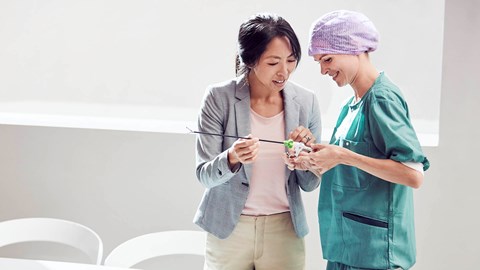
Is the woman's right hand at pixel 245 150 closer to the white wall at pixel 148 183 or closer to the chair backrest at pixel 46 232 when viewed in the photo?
the chair backrest at pixel 46 232

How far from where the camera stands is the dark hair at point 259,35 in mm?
1838

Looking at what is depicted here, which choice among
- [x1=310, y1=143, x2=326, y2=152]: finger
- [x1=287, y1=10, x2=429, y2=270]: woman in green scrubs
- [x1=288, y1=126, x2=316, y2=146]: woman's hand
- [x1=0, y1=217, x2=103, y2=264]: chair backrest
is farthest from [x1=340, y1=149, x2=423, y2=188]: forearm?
[x1=0, y1=217, x2=103, y2=264]: chair backrest

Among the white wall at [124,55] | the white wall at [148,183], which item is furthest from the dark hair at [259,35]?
the white wall at [124,55]

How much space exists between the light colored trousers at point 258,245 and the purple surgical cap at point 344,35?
0.59 meters

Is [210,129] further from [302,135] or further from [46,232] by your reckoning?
[46,232]

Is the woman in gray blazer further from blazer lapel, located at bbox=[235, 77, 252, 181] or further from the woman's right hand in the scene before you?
the woman's right hand

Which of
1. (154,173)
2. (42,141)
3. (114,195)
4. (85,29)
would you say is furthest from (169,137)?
(85,29)

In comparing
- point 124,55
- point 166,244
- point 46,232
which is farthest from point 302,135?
point 124,55

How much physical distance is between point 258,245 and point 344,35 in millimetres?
744

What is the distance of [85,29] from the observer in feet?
11.5

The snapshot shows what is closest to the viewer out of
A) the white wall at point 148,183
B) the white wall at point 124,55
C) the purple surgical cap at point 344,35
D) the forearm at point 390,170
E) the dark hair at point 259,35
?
the forearm at point 390,170

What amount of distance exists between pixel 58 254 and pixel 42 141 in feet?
2.14

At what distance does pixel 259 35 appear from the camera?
184 centimetres

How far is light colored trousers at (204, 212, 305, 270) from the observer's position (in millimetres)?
1945
